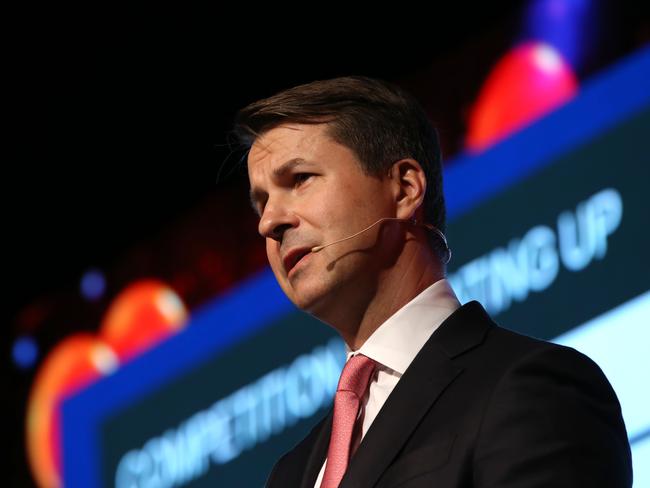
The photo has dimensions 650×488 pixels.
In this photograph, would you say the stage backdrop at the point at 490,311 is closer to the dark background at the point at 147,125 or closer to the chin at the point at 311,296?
the dark background at the point at 147,125

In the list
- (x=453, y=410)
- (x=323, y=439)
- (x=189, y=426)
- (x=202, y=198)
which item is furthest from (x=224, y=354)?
(x=453, y=410)

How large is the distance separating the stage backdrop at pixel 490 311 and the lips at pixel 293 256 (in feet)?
2.88

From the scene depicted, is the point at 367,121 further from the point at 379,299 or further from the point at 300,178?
the point at 379,299

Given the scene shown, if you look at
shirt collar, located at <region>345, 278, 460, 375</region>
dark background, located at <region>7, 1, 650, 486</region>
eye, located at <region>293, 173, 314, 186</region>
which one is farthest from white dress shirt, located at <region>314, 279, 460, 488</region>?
dark background, located at <region>7, 1, 650, 486</region>

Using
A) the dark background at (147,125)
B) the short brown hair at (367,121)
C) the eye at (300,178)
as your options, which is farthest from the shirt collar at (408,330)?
the dark background at (147,125)

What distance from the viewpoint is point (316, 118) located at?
76.9 inches

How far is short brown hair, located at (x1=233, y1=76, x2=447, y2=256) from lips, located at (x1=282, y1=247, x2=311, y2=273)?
0.16 m

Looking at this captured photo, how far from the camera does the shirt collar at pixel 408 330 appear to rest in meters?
1.80

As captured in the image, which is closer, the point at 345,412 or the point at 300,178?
the point at 345,412

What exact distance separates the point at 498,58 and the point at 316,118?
1.65 m

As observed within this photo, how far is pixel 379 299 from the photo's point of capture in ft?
6.22

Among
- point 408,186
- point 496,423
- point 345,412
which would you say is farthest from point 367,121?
point 496,423

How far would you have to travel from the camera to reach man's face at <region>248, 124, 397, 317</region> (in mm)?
1861

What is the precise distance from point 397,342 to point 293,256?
211 millimetres
